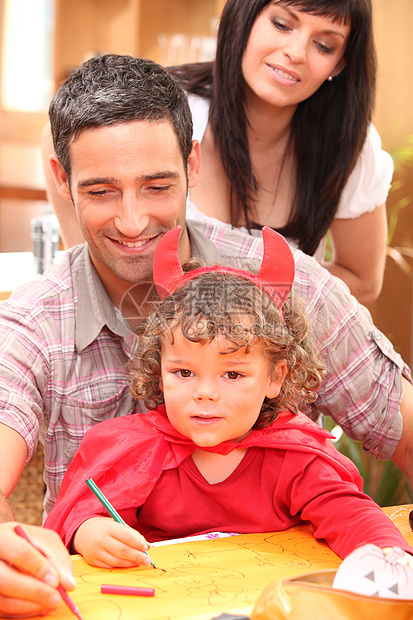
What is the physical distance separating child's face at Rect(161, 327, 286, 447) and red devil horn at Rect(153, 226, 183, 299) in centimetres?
11

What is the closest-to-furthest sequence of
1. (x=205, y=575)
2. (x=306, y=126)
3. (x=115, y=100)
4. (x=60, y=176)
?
(x=205, y=575) < (x=115, y=100) < (x=60, y=176) < (x=306, y=126)

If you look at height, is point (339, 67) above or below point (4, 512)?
above

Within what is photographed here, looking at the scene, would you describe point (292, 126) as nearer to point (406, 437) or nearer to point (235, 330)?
point (406, 437)

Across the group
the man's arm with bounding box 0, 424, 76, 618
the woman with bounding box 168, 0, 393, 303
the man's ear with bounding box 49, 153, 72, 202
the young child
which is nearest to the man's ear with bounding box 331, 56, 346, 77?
the woman with bounding box 168, 0, 393, 303

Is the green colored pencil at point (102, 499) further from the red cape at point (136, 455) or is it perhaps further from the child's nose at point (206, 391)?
the child's nose at point (206, 391)

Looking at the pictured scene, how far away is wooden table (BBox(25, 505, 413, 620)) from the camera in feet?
2.64

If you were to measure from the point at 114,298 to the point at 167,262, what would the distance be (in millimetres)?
322

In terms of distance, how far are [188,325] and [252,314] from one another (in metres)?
0.10

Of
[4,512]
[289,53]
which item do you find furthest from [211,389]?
[289,53]

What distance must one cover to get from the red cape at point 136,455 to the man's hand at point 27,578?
0.75ft

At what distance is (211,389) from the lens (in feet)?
3.35

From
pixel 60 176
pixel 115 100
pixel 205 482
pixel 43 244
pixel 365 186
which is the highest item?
pixel 115 100

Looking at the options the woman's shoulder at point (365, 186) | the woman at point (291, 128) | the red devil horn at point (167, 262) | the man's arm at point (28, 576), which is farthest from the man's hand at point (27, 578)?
the woman's shoulder at point (365, 186)

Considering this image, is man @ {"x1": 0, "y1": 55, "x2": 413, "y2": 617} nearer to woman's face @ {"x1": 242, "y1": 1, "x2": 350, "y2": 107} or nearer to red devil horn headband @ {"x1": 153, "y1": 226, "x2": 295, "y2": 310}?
red devil horn headband @ {"x1": 153, "y1": 226, "x2": 295, "y2": 310}
